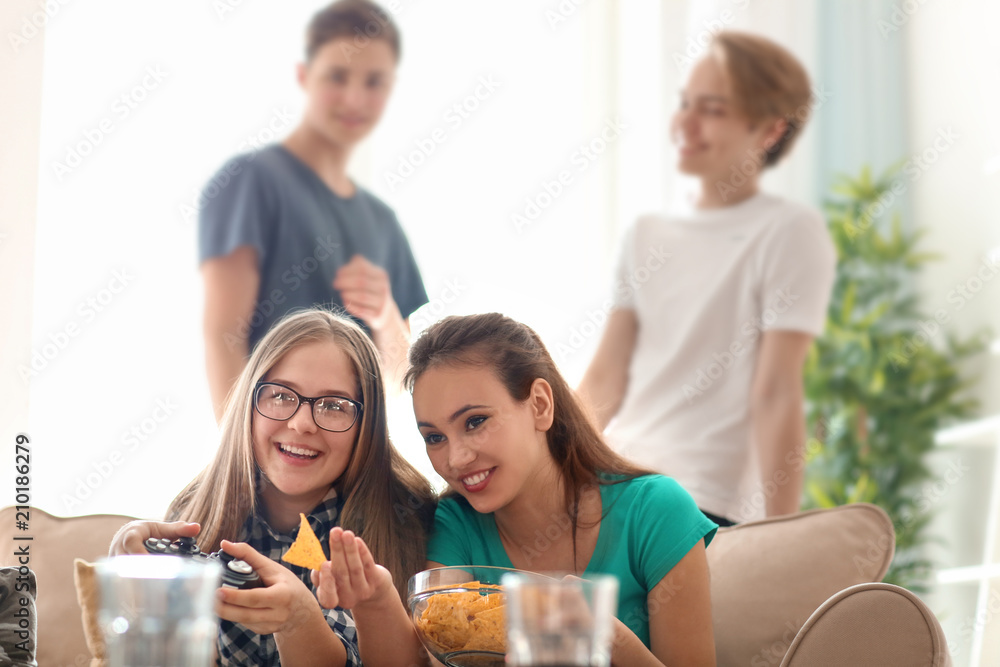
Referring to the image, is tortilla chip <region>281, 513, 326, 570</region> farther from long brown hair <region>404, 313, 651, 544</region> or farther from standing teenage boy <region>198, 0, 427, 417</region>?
standing teenage boy <region>198, 0, 427, 417</region>

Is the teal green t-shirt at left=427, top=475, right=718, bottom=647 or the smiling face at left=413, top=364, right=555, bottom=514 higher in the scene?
the smiling face at left=413, top=364, right=555, bottom=514

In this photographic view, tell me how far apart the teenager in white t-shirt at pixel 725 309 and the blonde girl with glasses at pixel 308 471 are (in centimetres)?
87

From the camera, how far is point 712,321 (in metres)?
2.34

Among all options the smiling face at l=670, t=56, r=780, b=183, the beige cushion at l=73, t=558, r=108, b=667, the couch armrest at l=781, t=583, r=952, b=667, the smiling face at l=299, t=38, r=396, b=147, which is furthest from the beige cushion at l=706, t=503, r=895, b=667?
the smiling face at l=299, t=38, r=396, b=147

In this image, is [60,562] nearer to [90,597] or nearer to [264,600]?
[90,597]

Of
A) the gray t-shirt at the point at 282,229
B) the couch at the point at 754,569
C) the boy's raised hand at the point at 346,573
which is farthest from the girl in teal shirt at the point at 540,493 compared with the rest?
the gray t-shirt at the point at 282,229

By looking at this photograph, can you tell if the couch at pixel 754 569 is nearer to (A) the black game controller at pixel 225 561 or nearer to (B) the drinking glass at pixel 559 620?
(A) the black game controller at pixel 225 561

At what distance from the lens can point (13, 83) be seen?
227 cm

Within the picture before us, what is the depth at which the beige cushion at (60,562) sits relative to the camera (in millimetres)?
1576

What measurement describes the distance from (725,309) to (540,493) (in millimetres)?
1043

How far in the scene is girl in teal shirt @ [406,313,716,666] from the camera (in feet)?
4.46

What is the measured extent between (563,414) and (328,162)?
1.33 m

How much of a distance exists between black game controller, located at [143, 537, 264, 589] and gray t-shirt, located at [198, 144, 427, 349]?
1226mm

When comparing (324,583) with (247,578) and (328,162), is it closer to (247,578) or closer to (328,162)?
(247,578)
